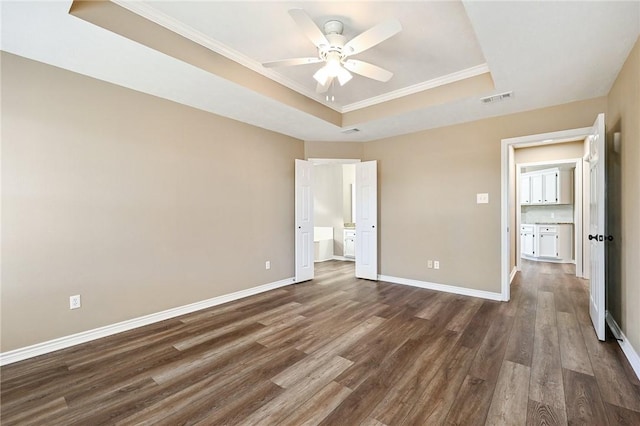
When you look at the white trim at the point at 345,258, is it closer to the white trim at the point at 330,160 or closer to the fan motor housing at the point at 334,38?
the white trim at the point at 330,160

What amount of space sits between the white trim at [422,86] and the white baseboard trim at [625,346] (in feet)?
9.13

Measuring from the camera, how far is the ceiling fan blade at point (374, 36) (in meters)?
1.87

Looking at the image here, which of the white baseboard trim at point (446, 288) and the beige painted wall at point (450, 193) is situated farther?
the white baseboard trim at point (446, 288)

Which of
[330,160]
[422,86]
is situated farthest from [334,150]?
[422,86]

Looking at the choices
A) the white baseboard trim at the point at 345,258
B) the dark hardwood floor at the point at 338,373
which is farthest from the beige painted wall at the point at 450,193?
the white baseboard trim at the point at 345,258

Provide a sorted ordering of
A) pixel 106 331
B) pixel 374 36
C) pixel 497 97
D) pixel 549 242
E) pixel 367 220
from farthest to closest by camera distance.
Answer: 1. pixel 549 242
2. pixel 367 220
3. pixel 497 97
4. pixel 106 331
5. pixel 374 36

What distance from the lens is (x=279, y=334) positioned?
2822 mm

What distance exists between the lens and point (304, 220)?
491cm

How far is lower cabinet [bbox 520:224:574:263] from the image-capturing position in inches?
255

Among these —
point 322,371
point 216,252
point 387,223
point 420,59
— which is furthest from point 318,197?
point 322,371

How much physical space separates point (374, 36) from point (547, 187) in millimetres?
7166

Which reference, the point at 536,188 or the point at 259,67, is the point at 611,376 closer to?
the point at 259,67

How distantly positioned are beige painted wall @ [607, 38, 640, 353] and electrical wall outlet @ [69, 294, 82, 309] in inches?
187

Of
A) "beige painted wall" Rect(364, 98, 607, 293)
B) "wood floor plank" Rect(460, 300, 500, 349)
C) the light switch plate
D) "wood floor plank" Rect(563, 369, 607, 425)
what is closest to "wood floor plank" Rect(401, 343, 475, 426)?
"wood floor plank" Rect(460, 300, 500, 349)
